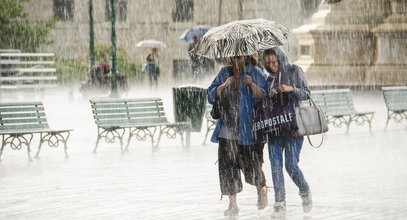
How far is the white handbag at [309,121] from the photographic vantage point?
28.2 feet

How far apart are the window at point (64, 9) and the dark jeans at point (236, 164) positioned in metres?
43.6

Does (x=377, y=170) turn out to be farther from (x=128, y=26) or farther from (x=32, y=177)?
(x=128, y=26)

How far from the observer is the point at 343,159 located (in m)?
13.7

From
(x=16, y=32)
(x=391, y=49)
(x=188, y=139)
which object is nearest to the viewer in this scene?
(x=188, y=139)

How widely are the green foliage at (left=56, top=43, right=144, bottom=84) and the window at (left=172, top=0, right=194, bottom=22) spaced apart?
5261mm

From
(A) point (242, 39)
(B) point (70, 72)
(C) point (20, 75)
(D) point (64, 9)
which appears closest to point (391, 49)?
(C) point (20, 75)

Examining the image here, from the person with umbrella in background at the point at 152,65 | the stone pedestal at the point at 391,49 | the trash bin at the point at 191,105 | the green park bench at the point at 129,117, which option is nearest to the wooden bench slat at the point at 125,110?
the green park bench at the point at 129,117

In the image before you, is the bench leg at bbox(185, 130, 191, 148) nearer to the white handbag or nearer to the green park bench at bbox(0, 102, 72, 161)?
the green park bench at bbox(0, 102, 72, 161)

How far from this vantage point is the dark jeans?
28.9ft

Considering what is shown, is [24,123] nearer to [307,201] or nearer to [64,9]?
[307,201]

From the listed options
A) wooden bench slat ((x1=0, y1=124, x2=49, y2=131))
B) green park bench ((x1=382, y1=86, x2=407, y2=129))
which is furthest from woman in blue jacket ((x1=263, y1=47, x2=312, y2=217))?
green park bench ((x1=382, y1=86, x2=407, y2=129))

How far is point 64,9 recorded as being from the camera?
51.8m

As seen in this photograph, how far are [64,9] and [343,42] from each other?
28.6 m

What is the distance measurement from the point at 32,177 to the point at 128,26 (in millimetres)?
39581
